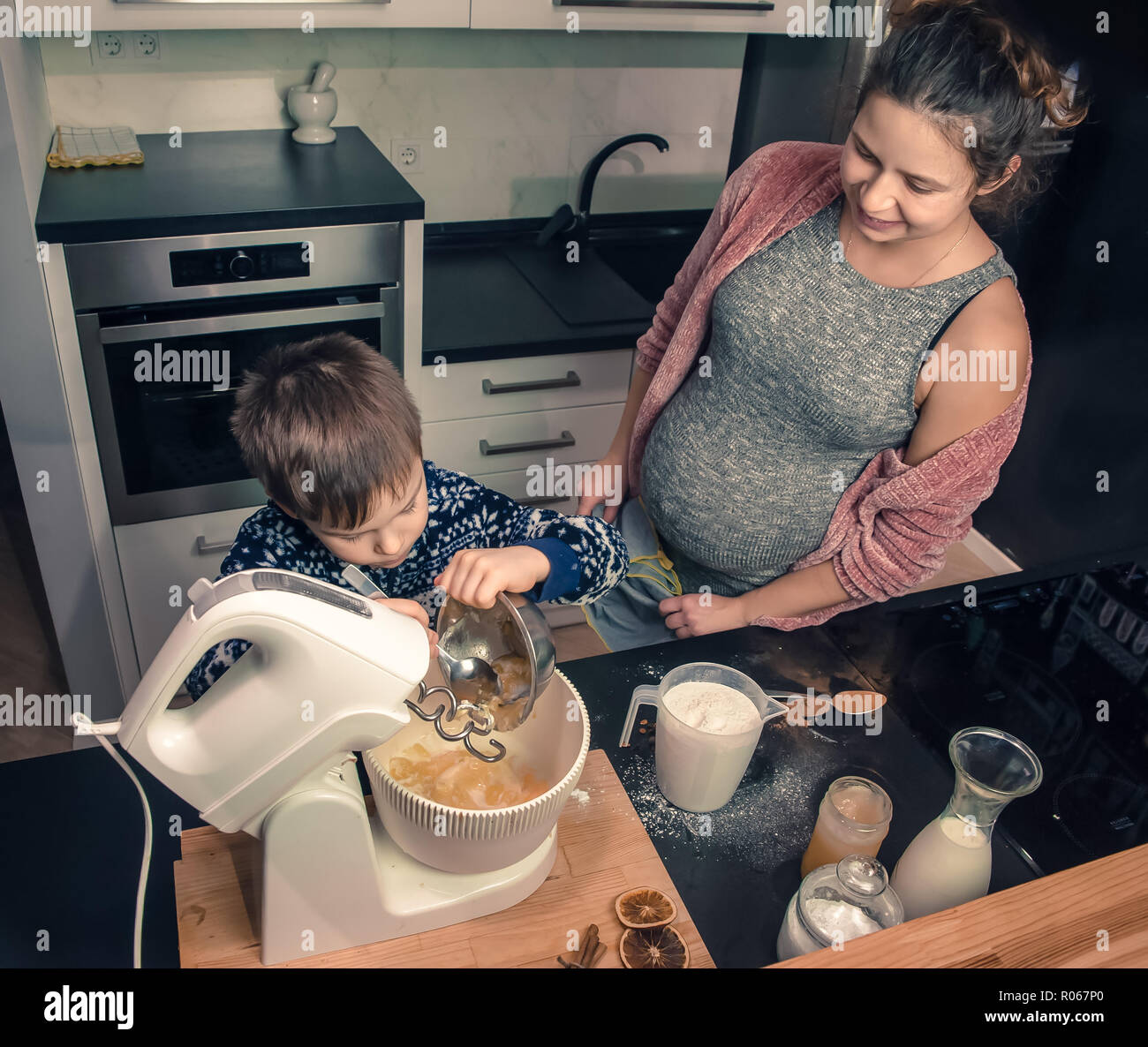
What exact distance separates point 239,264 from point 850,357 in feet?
3.65

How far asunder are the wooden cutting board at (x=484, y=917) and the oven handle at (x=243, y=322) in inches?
43.9

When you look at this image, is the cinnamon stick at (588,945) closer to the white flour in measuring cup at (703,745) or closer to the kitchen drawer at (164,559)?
the white flour in measuring cup at (703,745)

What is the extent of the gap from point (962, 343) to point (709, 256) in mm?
409

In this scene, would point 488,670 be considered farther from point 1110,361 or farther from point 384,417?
point 1110,361

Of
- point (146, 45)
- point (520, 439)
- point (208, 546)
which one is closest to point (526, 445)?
point (520, 439)

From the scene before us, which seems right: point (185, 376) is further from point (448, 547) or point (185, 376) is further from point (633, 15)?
point (633, 15)

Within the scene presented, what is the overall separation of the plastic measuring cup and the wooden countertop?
266mm

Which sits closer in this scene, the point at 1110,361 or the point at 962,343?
the point at 962,343

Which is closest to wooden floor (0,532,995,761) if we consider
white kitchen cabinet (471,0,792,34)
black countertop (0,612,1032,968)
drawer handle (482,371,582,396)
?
drawer handle (482,371,582,396)

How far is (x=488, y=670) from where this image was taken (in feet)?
2.99

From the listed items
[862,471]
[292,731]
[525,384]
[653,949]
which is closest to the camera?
[292,731]

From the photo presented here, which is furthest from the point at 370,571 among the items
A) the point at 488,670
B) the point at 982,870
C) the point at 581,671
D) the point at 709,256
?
the point at 982,870

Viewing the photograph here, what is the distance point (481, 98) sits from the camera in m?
2.31

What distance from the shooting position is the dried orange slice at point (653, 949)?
0.86 metres
